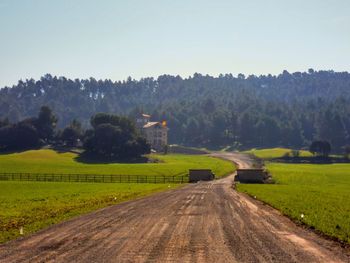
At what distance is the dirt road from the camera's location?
776 inches

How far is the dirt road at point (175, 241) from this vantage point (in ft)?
64.6

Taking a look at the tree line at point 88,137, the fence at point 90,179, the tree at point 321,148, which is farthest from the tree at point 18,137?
the tree at point 321,148

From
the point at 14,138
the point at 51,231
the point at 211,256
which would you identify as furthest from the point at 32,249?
the point at 14,138

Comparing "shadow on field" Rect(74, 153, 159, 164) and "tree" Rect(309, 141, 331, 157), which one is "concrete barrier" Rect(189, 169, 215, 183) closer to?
"shadow on field" Rect(74, 153, 159, 164)

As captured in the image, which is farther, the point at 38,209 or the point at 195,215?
the point at 38,209

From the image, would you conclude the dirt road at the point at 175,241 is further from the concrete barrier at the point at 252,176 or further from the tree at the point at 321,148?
the tree at the point at 321,148

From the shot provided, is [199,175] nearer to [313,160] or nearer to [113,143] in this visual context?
[113,143]

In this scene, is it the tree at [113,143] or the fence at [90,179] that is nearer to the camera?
the fence at [90,179]

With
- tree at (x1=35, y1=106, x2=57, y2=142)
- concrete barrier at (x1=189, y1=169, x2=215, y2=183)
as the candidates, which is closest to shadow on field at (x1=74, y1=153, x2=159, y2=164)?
tree at (x1=35, y1=106, x2=57, y2=142)

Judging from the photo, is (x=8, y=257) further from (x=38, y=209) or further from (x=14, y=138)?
(x=14, y=138)

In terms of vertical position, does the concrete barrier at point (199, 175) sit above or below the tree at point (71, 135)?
below

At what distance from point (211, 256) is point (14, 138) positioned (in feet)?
517

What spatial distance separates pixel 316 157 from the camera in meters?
179

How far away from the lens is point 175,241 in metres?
23.1
